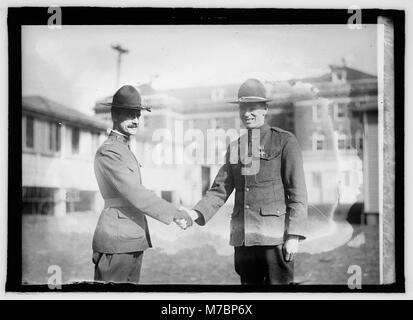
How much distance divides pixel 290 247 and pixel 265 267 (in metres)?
0.20

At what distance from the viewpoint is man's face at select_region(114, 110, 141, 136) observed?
4.36m

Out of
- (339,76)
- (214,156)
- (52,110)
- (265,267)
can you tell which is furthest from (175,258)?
(339,76)

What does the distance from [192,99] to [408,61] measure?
1.34 m

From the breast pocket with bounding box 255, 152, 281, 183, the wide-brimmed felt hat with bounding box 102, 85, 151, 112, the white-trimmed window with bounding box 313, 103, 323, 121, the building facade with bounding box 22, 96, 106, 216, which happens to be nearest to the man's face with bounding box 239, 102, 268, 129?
the breast pocket with bounding box 255, 152, 281, 183

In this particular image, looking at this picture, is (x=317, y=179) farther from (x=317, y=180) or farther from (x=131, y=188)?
(x=131, y=188)

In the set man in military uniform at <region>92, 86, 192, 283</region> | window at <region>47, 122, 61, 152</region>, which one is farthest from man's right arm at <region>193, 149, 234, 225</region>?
window at <region>47, 122, 61, 152</region>

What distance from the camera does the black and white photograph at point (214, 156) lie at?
14.1 ft

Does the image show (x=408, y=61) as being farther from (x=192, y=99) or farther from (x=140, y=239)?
(x=140, y=239)

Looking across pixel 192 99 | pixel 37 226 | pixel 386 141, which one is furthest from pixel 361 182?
pixel 37 226

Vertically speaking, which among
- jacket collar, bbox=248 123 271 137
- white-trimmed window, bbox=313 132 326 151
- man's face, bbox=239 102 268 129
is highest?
man's face, bbox=239 102 268 129

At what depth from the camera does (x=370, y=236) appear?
4.32 meters

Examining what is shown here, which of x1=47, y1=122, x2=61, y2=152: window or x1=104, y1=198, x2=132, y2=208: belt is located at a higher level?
x1=47, y1=122, x2=61, y2=152: window

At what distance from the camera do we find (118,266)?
4.32 m

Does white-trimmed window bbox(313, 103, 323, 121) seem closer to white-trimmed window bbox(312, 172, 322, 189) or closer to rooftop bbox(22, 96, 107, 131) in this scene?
white-trimmed window bbox(312, 172, 322, 189)
